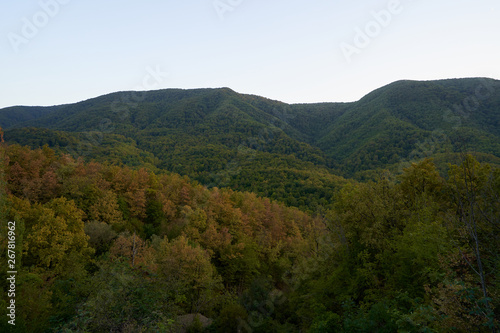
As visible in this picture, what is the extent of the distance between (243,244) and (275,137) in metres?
111

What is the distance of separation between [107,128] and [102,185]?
372 feet

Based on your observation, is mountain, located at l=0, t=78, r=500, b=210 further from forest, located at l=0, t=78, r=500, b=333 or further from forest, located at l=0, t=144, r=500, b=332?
forest, located at l=0, t=144, r=500, b=332

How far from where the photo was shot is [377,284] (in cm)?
1370

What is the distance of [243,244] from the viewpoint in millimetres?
35812

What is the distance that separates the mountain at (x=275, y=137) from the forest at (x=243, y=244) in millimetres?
1582

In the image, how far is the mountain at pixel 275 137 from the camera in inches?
3312

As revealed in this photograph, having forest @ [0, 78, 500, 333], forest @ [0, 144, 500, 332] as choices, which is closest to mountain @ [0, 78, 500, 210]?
forest @ [0, 78, 500, 333]

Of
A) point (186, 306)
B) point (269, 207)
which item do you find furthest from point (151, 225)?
point (269, 207)

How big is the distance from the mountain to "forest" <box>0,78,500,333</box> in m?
1.58

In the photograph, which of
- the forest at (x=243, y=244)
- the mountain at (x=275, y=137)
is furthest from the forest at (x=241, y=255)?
the mountain at (x=275, y=137)

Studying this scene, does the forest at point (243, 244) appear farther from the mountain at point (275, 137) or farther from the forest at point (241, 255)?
the mountain at point (275, 137)

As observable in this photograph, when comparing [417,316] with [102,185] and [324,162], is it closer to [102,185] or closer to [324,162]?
[102,185]

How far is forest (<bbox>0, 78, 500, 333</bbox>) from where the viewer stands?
24.6ft

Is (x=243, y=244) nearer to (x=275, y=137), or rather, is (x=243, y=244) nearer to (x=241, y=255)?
(x=241, y=255)
